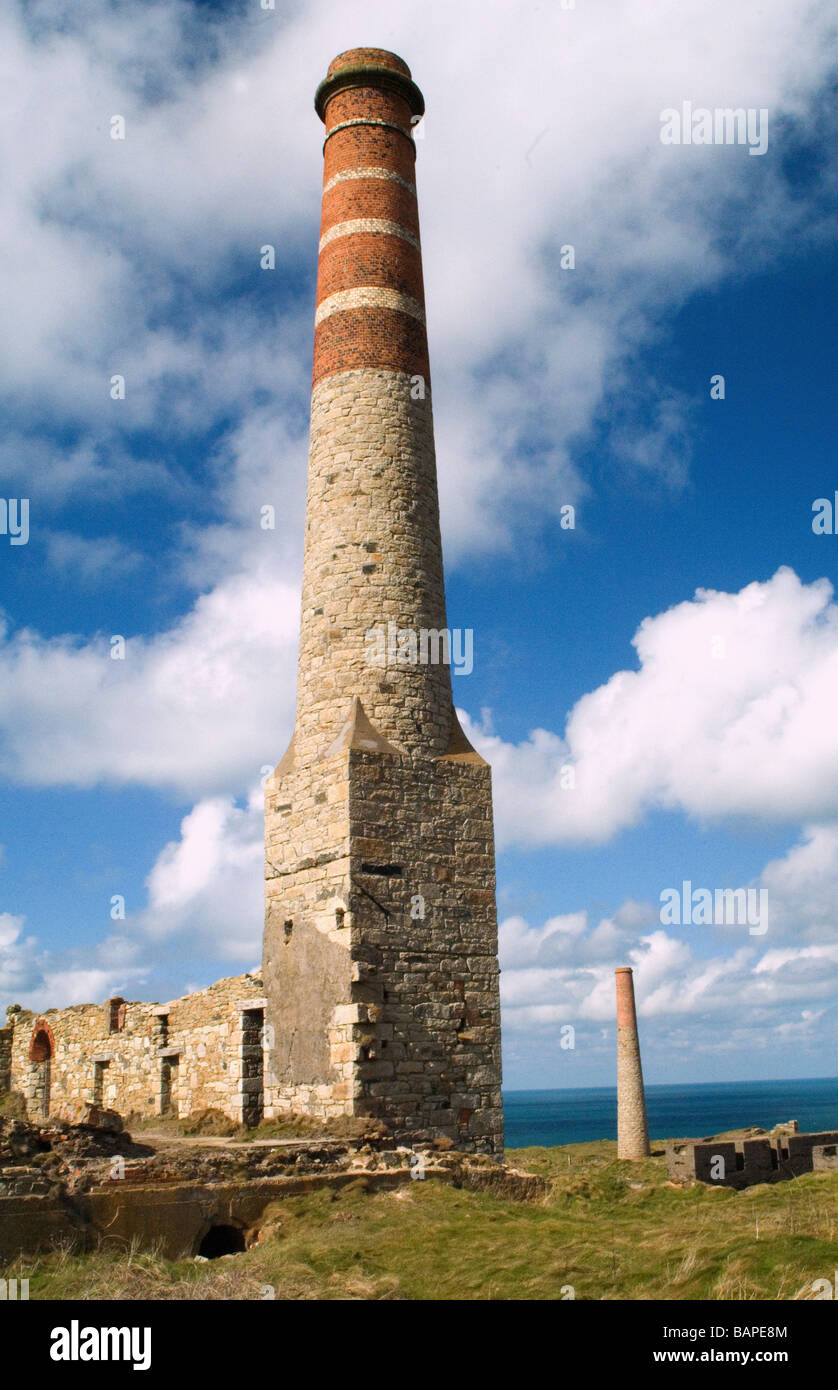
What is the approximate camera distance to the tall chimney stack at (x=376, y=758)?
13.0m

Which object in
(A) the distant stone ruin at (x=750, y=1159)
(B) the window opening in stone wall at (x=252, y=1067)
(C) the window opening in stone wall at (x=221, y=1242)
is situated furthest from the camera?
(A) the distant stone ruin at (x=750, y=1159)

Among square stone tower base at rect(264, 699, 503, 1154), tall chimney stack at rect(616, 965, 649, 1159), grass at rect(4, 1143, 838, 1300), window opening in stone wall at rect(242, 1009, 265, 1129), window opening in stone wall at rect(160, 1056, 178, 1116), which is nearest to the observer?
grass at rect(4, 1143, 838, 1300)

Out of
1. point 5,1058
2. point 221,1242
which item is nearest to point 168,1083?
point 221,1242

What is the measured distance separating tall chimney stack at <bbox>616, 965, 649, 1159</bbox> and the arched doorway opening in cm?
1482

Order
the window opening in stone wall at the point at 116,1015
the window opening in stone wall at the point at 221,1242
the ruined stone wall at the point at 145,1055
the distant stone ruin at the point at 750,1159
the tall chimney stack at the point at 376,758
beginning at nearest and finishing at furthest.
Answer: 1. the window opening in stone wall at the point at 221,1242
2. the tall chimney stack at the point at 376,758
3. the ruined stone wall at the point at 145,1055
4. the window opening in stone wall at the point at 116,1015
5. the distant stone ruin at the point at 750,1159

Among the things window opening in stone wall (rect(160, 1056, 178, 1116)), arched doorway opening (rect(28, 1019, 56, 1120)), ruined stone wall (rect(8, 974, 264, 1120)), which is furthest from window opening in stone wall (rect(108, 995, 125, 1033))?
arched doorway opening (rect(28, 1019, 56, 1120))

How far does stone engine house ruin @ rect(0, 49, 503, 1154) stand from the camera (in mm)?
13039

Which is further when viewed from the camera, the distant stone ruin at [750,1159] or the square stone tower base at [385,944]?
the distant stone ruin at [750,1159]

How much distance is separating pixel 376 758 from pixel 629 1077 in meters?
19.0

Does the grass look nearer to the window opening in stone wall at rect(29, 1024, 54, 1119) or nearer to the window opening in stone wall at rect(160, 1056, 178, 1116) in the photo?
the window opening in stone wall at rect(160, 1056, 178, 1116)

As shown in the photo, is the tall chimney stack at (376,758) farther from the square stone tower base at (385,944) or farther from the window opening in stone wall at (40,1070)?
the window opening in stone wall at (40,1070)

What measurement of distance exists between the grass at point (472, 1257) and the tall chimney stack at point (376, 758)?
2.14m

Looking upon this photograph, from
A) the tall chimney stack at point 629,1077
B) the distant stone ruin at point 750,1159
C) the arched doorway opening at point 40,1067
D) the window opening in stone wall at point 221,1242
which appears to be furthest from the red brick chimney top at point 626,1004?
the window opening in stone wall at point 221,1242

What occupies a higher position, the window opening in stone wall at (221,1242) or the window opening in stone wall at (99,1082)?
the window opening in stone wall at (99,1082)
